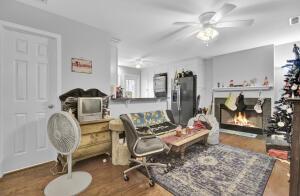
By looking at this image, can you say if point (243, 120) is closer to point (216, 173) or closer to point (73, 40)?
point (216, 173)

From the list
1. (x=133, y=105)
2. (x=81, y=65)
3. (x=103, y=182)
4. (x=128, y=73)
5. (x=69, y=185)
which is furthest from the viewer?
(x=128, y=73)

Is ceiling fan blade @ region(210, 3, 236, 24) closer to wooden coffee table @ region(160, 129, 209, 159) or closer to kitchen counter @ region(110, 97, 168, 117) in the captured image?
wooden coffee table @ region(160, 129, 209, 159)

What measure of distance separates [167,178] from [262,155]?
6.56ft

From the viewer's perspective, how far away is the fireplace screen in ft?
14.3

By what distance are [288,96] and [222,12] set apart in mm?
1818

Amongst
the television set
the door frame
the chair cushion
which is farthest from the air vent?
the door frame

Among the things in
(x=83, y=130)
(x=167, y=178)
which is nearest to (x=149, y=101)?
(x=83, y=130)

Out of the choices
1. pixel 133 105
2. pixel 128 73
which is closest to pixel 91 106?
pixel 133 105

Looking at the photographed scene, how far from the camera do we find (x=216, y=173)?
7.13ft

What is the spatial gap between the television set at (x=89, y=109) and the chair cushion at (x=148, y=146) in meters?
0.92

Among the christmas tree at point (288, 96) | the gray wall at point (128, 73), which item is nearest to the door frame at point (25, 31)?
the christmas tree at point (288, 96)

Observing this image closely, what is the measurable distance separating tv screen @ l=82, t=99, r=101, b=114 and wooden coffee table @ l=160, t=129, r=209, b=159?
1.27 metres

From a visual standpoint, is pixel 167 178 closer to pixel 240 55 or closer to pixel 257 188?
pixel 257 188

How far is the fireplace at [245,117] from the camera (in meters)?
4.18
